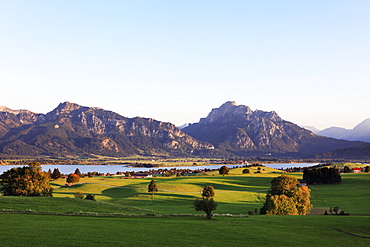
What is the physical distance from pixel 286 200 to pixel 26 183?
49.0 metres

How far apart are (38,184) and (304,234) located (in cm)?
5381

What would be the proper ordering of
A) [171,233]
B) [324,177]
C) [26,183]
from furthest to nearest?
[324,177], [26,183], [171,233]

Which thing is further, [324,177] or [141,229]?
[324,177]

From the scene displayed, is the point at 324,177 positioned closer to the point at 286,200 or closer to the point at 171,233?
the point at 286,200

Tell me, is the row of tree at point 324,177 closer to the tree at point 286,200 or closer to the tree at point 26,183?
the tree at point 286,200

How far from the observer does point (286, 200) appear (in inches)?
2507

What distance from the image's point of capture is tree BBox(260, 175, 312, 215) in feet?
203

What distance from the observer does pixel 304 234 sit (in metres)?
32.7

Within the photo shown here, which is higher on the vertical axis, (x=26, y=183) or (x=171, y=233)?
(x=26, y=183)

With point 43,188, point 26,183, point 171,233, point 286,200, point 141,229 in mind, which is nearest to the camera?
point 171,233

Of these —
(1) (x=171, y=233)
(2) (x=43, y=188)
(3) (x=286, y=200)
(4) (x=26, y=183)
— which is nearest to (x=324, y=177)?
(3) (x=286, y=200)

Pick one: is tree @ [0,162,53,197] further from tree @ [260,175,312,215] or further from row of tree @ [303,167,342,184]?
row of tree @ [303,167,342,184]

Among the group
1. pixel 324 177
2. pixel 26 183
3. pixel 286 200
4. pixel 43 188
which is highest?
pixel 26 183

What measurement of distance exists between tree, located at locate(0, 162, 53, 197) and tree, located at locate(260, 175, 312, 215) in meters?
42.6
